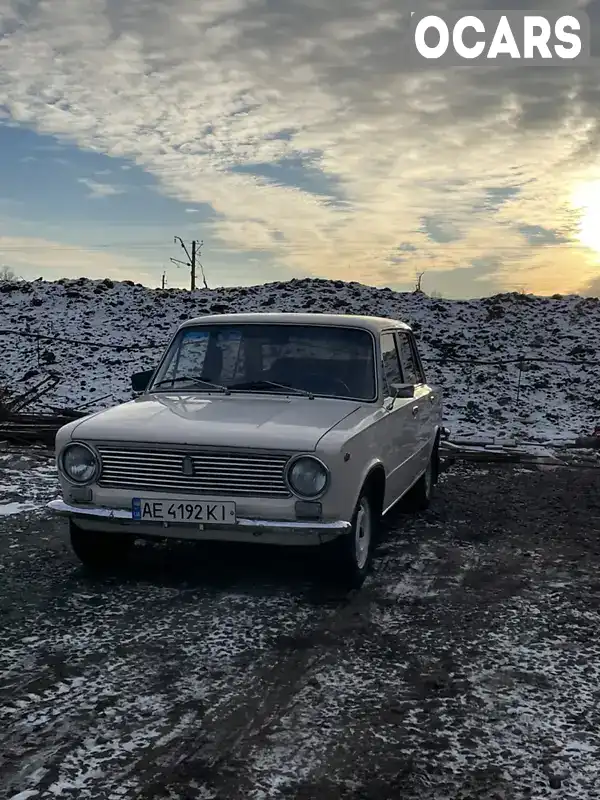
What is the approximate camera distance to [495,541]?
6.60 m

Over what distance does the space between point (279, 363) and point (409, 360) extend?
5.71 feet

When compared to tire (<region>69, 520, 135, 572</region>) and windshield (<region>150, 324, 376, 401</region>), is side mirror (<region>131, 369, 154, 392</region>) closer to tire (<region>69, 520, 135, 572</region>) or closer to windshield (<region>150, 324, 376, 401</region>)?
windshield (<region>150, 324, 376, 401</region>)

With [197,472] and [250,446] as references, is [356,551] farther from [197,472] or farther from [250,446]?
[197,472]

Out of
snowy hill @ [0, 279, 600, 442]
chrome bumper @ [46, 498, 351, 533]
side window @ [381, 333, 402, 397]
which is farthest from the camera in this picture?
snowy hill @ [0, 279, 600, 442]

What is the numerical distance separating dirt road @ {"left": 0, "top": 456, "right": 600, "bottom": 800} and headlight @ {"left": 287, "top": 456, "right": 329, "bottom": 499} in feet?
2.30

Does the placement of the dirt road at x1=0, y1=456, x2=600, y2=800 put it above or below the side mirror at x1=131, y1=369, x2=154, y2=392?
below

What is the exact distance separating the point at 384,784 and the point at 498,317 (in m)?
22.0

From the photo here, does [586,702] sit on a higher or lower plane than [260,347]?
lower

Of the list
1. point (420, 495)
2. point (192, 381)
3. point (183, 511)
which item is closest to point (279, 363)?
point (192, 381)

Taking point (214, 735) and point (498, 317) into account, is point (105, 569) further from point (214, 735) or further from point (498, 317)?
point (498, 317)

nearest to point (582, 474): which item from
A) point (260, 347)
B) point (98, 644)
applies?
point (260, 347)

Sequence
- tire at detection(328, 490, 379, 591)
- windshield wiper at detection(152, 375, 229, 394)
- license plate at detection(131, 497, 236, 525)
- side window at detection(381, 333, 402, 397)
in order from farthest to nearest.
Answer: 1. side window at detection(381, 333, 402, 397)
2. windshield wiper at detection(152, 375, 229, 394)
3. tire at detection(328, 490, 379, 591)
4. license plate at detection(131, 497, 236, 525)

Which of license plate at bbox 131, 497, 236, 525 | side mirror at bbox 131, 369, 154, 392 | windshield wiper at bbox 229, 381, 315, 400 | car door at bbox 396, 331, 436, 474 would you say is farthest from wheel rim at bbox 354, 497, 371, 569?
side mirror at bbox 131, 369, 154, 392

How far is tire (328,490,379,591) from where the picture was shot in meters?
4.93
